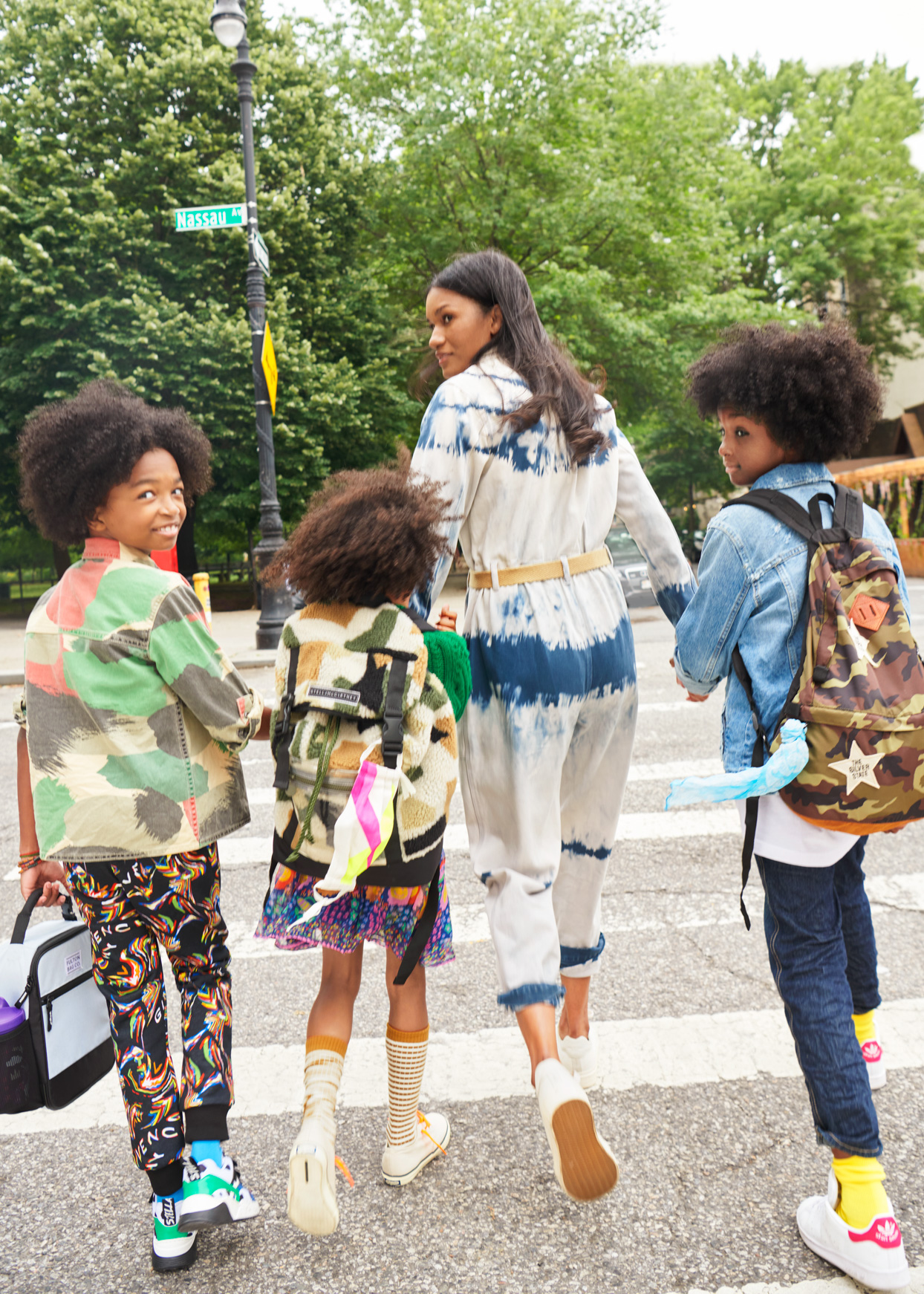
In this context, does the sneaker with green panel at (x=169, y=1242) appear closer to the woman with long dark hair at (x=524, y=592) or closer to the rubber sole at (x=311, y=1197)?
the rubber sole at (x=311, y=1197)

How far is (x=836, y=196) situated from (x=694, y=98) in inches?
401

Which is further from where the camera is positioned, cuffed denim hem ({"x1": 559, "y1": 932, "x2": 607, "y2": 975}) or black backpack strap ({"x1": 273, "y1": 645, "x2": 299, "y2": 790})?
cuffed denim hem ({"x1": 559, "y1": 932, "x2": 607, "y2": 975})

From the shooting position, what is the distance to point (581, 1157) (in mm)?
1806

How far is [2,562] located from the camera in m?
34.4

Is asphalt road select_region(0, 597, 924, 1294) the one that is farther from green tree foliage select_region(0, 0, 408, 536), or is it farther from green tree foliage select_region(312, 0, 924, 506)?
green tree foliage select_region(312, 0, 924, 506)

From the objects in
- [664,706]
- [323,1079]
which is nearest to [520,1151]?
[323,1079]

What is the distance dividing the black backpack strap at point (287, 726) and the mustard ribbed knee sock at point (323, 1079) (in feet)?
1.85

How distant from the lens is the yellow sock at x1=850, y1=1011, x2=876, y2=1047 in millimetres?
A: 2535

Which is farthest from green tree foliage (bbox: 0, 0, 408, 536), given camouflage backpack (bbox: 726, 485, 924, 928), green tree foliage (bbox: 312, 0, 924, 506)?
camouflage backpack (bbox: 726, 485, 924, 928)

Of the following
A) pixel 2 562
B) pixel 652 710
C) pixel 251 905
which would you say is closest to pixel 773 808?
pixel 251 905

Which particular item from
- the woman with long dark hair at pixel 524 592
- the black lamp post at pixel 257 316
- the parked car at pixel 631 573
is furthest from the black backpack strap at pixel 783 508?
the parked car at pixel 631 573

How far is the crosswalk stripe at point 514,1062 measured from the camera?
271 cm

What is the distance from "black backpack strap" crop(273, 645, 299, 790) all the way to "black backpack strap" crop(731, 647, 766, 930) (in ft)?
3.10

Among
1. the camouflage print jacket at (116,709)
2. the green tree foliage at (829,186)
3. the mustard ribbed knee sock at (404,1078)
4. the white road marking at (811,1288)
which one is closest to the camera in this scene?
the white road marking at (811,1288)
